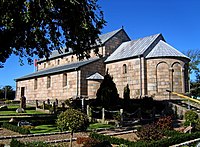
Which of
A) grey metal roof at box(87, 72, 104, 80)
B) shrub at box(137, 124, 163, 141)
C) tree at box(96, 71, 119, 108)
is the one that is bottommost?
shrub at box(137, 124, 163, 141)

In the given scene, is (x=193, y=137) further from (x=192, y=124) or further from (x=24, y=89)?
(x=24, y=89)

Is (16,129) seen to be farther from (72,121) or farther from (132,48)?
(132,48)

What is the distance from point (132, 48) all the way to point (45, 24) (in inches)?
861

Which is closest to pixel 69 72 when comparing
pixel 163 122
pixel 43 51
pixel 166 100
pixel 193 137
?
pixel 166 100

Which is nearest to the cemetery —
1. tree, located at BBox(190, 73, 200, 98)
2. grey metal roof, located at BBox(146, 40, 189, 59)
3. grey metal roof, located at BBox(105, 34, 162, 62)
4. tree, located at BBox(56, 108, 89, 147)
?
tree, located at BBox(56, 108, 89, 147)

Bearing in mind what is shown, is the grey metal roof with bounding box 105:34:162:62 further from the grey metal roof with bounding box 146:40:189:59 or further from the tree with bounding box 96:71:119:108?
the tree with bounding box 96:71:119:108

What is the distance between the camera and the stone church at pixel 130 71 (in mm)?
29078

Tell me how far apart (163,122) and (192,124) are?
10.1ft

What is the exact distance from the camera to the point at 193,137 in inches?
Result: 525

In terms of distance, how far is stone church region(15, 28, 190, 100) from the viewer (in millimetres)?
29078

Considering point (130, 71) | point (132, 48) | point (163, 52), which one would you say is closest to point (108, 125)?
point (130, 71)

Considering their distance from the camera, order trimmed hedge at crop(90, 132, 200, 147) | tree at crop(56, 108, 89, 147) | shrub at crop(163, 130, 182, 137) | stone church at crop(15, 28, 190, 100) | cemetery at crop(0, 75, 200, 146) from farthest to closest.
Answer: stone church at crop(15, 28, 190, 100), shrub at crop(163, 130, 182, 137), cemetery at crop(0, 75, 200, 146), tree at crop(56, 108, 89, 147), trimmed hedge at crop(90, 132, 200, 147)

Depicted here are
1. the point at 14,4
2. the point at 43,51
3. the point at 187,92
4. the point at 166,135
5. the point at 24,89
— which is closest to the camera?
the point at 14,4

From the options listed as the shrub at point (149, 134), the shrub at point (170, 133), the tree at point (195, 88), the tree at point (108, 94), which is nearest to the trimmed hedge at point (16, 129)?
the shrub at point (149, 134)
